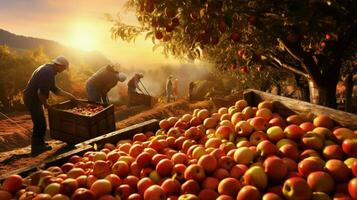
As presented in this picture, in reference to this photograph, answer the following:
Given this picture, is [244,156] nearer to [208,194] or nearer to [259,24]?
[208,194]

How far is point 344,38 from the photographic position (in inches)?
268

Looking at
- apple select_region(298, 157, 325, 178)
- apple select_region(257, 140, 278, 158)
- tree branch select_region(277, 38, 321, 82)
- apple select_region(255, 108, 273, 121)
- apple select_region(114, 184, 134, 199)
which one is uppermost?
tree branch select_region(277, 38, 321, 82)

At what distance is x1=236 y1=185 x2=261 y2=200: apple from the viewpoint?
2941mm

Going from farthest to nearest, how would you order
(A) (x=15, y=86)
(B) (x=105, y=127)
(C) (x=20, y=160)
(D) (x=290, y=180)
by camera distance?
(A) (x=15, y=86)
(B) (x=105, y=127)
(C) (x=20, y=160)
(D) (x=290, y=180)

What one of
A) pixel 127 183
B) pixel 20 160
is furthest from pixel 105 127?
pixel 127 183

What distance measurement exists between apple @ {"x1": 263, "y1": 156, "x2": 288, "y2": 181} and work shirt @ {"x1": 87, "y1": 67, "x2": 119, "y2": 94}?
1043 centimetres

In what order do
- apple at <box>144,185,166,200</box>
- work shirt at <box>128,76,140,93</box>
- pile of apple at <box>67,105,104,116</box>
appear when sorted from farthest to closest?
1. work shirt at <box>128,76,140,93</box>
2. pile of apple at <box>67,105,104,116</box>
3. apple at <box>144,185,166,200</box>

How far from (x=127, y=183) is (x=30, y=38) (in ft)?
233

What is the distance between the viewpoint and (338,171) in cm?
314

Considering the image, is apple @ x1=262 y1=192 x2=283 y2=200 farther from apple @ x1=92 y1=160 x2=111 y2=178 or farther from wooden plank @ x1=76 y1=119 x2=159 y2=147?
wooden plank @ x1=76 y1=119 x2=159 y2=147

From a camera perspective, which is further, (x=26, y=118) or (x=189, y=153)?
(x=26, y=118)

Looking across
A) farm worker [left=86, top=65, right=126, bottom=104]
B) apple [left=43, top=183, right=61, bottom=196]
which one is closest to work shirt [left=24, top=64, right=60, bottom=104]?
farm worker [left=86, top=65, right=126, bottom=104]

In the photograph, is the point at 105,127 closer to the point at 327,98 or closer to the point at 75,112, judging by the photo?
the point at 75,112

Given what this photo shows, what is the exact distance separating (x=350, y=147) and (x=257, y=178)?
0.95 m
